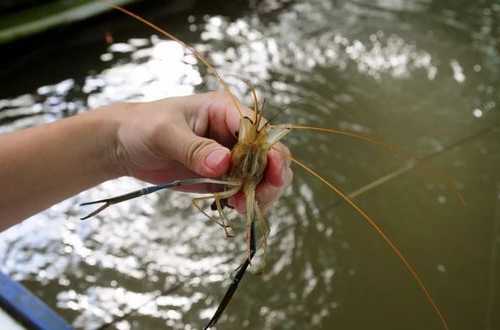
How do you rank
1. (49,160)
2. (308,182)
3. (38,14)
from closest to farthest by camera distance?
(49,160) → (308,182) → (38,14)

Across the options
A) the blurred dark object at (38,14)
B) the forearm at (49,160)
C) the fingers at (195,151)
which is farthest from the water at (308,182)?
the fingers at (195,151)

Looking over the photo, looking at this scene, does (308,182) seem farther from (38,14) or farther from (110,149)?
(38,14)

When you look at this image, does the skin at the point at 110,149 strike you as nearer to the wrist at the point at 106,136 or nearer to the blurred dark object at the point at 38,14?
the wrist at the point at 106,136

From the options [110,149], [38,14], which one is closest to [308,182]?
[110,149]

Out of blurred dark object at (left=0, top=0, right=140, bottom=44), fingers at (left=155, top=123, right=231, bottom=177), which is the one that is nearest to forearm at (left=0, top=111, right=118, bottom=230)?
fingers at (left=155, top=123, right=231, bottom=177)

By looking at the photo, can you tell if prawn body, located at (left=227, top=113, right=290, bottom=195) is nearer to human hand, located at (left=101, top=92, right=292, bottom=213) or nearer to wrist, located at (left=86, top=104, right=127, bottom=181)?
human hand, located at (left=101, top=92, right=292, bottom=213)

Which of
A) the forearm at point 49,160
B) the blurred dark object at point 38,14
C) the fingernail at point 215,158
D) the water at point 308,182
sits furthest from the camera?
the blurred dark object at point 38,14

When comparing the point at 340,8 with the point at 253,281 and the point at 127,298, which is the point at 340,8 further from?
the point at 127,298
